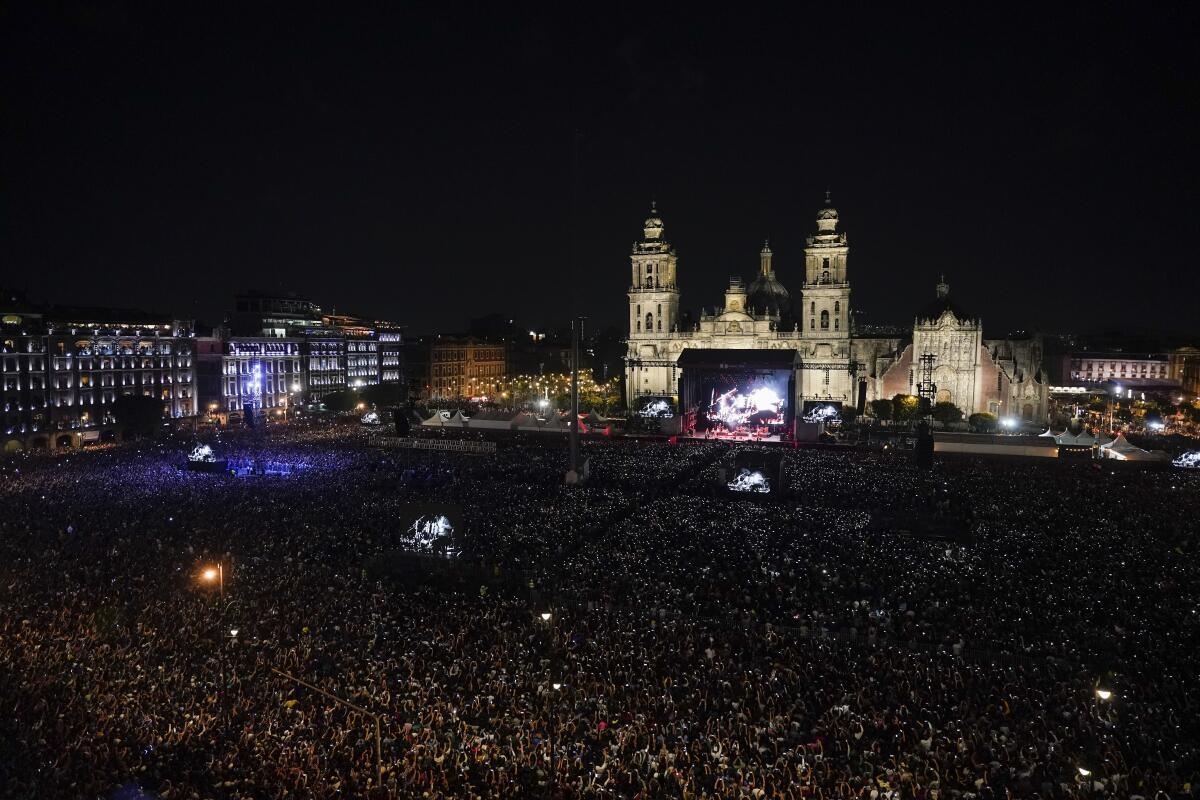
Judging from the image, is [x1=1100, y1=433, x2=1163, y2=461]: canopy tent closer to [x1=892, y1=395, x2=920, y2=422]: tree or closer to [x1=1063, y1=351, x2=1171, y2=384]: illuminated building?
[x1=892, y1=395, x2=920, y2=422]: tree

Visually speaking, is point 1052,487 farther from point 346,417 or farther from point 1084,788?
point 346,417

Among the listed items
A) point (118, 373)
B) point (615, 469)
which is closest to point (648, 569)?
point (615, 469)

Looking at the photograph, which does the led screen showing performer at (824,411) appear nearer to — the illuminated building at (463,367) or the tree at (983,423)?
the tree at (983,423)

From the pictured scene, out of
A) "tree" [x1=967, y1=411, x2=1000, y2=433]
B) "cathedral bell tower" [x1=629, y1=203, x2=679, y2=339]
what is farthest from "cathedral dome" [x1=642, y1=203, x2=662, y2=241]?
"tree" [x1=967, y1=411, x2=1000, y2=433]

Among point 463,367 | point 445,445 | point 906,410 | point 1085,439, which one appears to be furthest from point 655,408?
point 463,367

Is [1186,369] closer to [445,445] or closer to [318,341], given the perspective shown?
[445,445]

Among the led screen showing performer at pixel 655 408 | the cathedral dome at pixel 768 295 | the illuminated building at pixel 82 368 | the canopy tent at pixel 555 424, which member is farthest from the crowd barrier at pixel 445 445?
the cathedral dome at pixel 768 295
